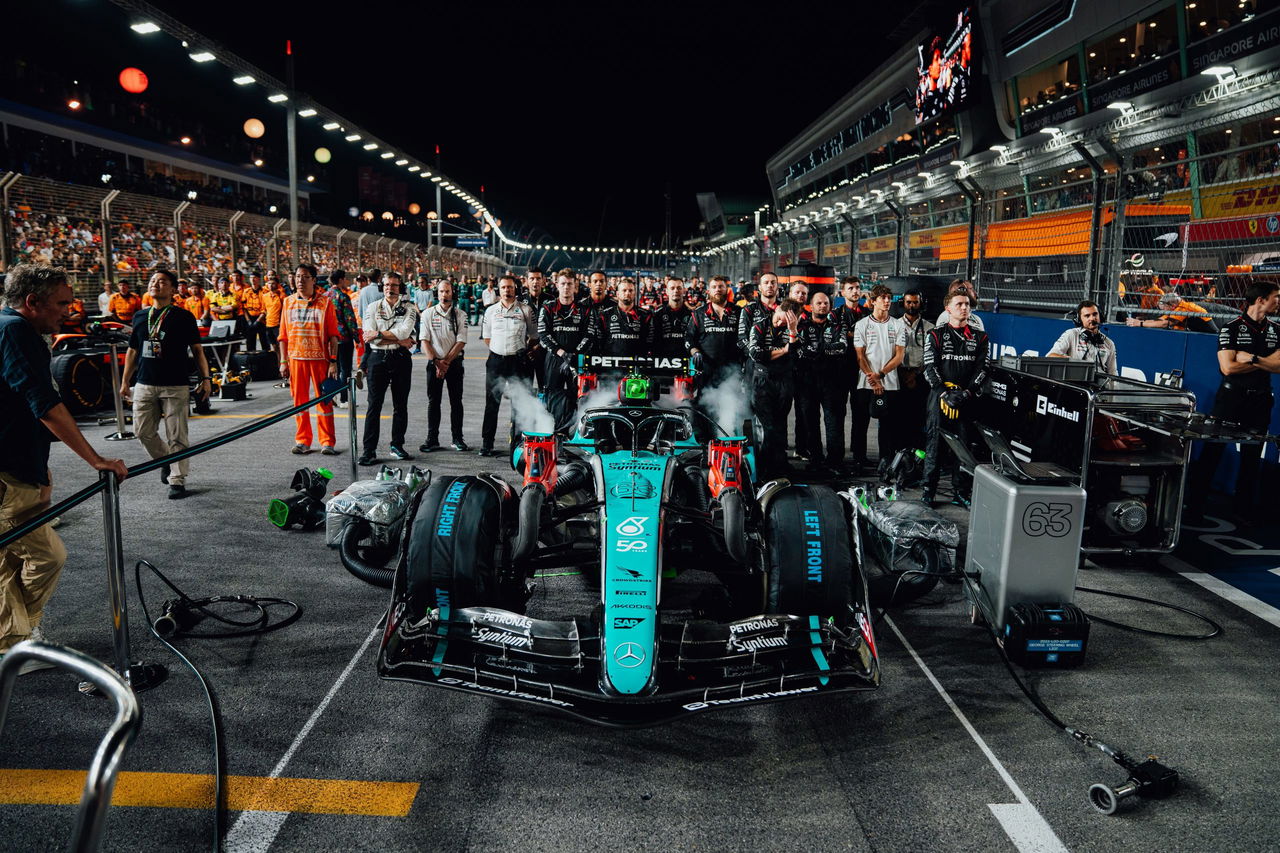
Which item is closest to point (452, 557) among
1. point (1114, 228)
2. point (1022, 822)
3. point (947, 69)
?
point (1022, 822)

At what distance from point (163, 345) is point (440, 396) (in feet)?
9.65

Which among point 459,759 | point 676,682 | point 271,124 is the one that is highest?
point 271,124

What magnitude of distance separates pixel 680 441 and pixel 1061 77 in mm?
15560

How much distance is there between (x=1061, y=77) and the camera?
16.9 m

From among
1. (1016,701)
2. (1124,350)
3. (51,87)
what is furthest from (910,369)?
(51,87)

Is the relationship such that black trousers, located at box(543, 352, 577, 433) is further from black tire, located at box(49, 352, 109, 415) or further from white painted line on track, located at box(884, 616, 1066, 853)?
black tire, located at box(49, 352, 109, 415)

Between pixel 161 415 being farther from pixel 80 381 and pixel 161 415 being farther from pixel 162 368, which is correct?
pixel 80 381

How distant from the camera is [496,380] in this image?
30.6ft

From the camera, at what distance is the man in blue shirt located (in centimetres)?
401

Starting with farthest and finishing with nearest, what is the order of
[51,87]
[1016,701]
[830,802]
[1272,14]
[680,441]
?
1. [51,87]
2. [1272,14]
3. [680,441]
4. [1016,701]
5. [830,802]

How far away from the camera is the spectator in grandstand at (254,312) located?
54.6 feet

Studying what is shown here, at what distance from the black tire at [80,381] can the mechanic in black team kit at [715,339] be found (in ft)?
26.2

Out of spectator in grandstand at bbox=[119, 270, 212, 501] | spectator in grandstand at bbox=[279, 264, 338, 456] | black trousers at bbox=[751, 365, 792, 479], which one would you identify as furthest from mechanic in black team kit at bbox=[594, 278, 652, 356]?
spectator in grandstand at bbox=[119, 270, 212, 501]

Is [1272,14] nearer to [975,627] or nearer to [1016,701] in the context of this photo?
[975,627]
